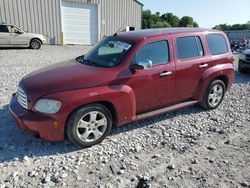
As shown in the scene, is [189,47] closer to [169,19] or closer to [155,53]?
[155,53]

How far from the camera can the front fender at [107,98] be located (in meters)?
3.79

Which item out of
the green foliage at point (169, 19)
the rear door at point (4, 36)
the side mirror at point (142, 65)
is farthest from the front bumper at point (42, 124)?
the green foliage at point (169, 19)

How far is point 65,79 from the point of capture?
13.3 feet

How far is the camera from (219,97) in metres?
5.99

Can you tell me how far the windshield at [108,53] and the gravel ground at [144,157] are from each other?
1247 millimetres

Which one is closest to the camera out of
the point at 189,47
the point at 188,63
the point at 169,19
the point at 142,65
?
the point at 142,65

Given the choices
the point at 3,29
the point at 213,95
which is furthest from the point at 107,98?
the point at 3,29

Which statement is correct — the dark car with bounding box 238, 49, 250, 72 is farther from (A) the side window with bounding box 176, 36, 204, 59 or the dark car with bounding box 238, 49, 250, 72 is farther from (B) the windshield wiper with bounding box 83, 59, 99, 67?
(B) the windshield wiper with bounding box 83, 59, 99, 67

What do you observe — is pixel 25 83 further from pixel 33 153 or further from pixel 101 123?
pixel 101 123

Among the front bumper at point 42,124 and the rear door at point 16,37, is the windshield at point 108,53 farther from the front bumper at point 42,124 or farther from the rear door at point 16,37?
the rear door at point 16,37

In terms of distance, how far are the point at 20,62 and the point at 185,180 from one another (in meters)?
9.85

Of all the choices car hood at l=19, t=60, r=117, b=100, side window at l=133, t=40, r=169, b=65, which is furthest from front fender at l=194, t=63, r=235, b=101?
car hood at l=19, t=60, r=117, b=100

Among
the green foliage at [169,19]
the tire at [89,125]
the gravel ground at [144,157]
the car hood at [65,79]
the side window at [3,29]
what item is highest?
the green foliage at [169,19]

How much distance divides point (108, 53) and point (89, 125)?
1.48 meters
